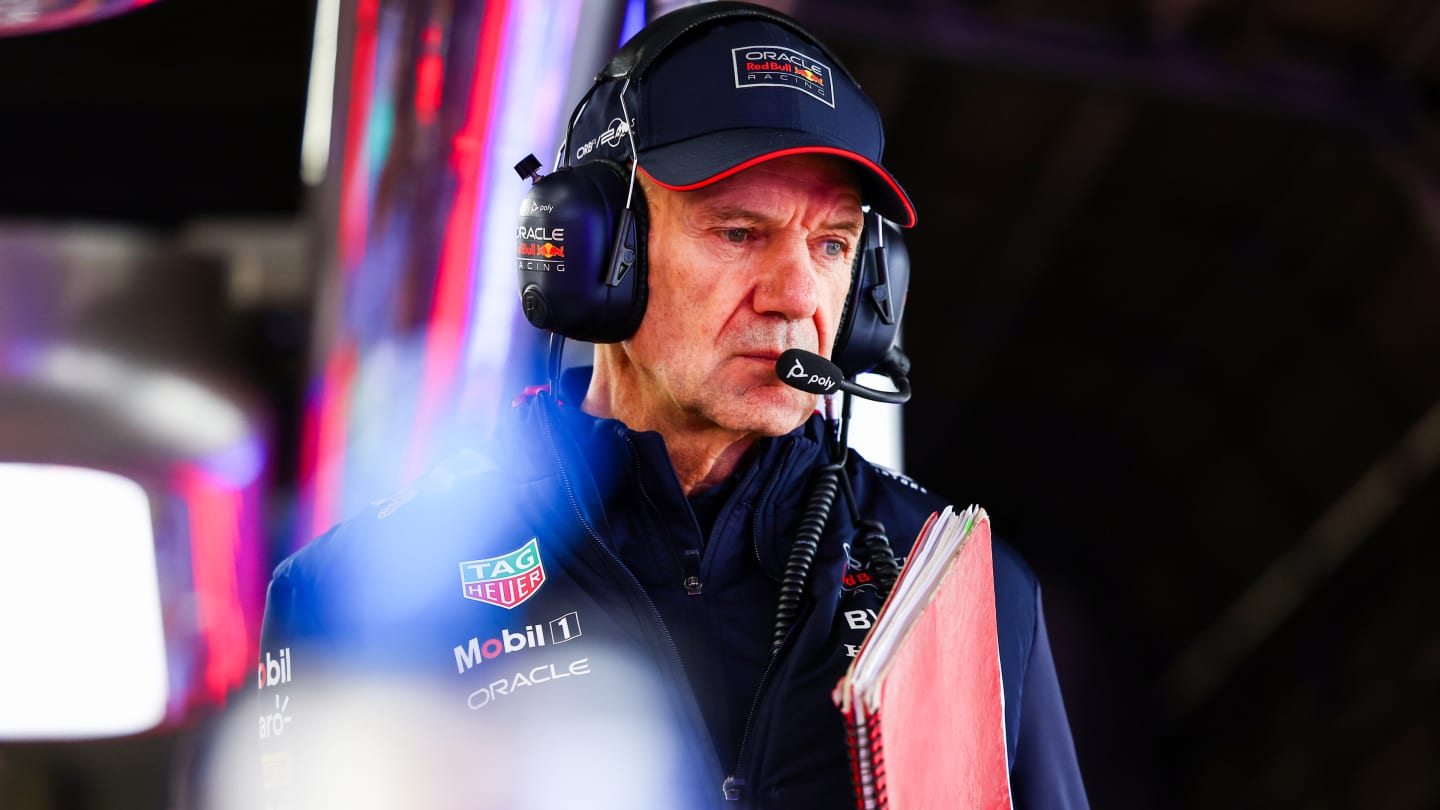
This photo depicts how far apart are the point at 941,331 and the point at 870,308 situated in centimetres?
824

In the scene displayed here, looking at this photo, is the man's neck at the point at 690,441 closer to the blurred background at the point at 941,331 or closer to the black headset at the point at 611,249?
the black headset at the point at 611,249

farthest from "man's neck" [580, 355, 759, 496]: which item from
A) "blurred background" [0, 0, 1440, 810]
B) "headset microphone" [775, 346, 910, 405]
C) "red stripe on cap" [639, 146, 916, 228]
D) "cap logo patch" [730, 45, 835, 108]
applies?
"blurred background" [0, 0, 1440, 810]

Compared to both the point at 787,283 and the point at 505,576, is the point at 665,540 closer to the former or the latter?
the point at 505,576

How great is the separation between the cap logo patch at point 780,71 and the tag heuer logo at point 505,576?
48cm

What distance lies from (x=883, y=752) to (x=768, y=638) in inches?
13.8

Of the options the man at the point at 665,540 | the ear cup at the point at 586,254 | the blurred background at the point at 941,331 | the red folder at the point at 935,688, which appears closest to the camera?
the red folder at the point at 935,688

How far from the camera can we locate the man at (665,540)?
1.16 meters

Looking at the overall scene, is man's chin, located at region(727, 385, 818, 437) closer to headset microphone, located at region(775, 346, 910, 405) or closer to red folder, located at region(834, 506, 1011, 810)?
headset microphone, located at region(775, 346, 910, 405)

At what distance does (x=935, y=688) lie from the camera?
0.99 m

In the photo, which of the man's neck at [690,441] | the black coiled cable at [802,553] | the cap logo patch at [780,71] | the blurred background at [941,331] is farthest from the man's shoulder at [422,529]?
the blurred background at [941,331]

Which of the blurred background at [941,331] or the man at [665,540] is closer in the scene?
the man at [665,540]

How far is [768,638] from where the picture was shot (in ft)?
4.06

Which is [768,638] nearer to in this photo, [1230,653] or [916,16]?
[916,16]

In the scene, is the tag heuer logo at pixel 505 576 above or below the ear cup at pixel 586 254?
below
